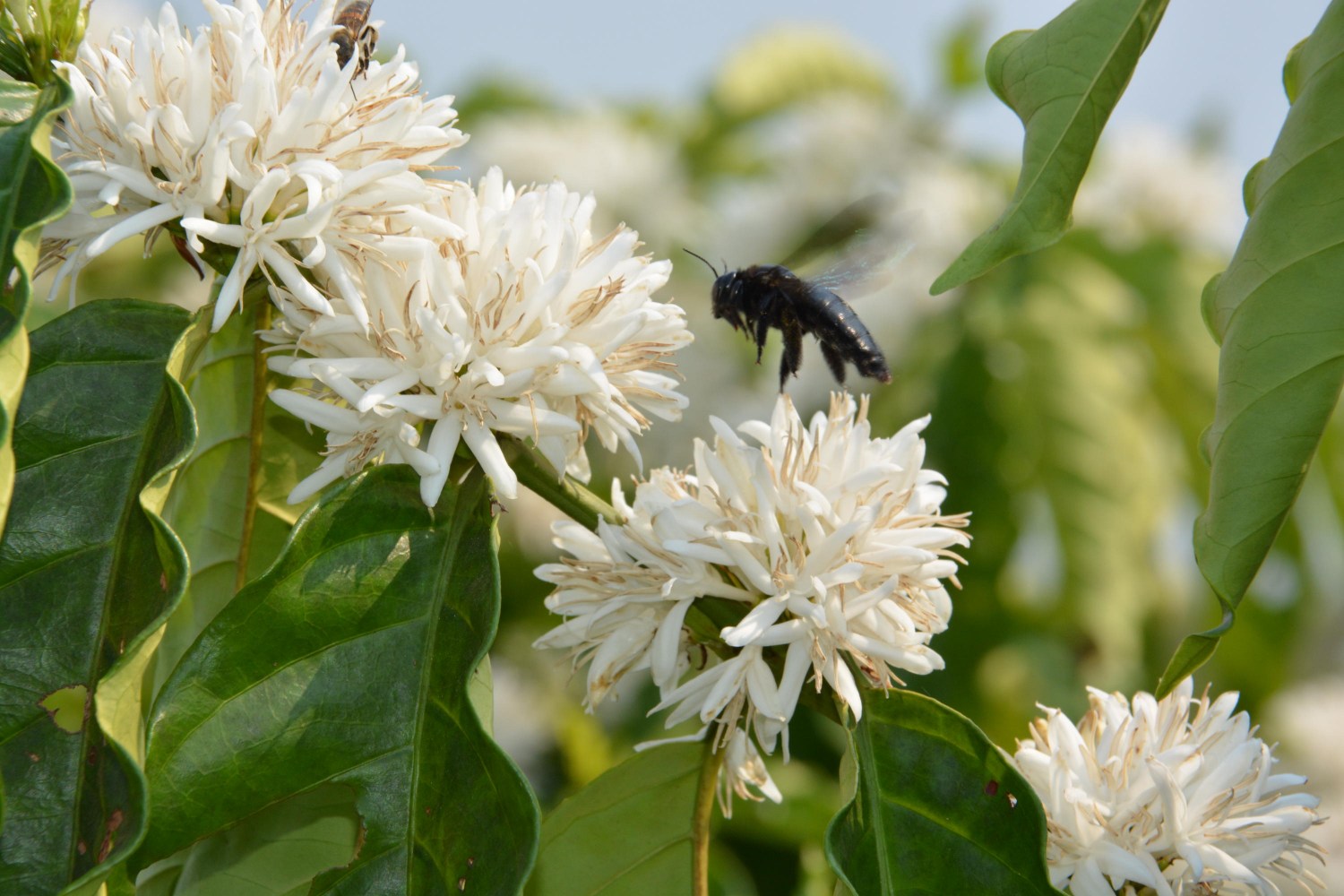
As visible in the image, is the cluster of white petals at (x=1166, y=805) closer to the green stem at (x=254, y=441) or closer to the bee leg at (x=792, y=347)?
the bee leg at (x=792, y=347)

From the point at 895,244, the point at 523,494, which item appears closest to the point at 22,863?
the point at 895,244

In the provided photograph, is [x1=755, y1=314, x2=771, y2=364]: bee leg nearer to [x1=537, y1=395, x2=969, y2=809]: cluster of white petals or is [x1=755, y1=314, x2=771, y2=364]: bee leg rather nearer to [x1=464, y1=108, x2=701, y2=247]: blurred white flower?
[x1=537, y1=395, x2=969, y2=809]: cluster of white petals

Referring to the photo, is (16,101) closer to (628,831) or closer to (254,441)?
(254,441)

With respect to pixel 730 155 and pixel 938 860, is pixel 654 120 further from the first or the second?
pixel 938 860

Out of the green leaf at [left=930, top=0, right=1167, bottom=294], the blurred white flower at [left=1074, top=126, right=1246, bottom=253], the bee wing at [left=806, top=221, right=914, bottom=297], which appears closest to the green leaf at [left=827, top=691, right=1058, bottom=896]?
the green leaf at [left=930, top=0, right=1167, bottom=294]

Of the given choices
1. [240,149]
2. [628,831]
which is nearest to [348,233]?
[240,149]

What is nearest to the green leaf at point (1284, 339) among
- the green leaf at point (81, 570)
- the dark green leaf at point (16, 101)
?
the green leaf at point (81, 570)
